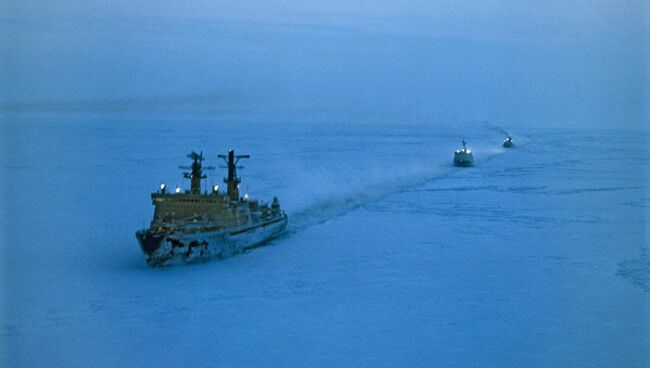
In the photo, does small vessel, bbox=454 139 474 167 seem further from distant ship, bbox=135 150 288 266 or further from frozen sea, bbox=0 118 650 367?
distant ship, bbox=135 150 288 266

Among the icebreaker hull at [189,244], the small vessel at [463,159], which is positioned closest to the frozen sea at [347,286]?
the icebreaker hull at [189,244]

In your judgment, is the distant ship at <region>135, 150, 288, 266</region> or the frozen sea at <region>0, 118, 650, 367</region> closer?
the frozen sea at <region>0, 118, 650, 367</region>

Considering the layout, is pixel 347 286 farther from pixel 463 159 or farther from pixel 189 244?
pixel 463 159

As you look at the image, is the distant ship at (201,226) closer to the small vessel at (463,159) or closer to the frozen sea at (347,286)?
the frozen sea at (347,286)

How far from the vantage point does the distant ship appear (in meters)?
14.9

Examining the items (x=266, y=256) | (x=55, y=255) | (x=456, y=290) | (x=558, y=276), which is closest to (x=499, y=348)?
(x=456, y=290)

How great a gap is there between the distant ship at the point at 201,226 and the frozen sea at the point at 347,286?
0.35m

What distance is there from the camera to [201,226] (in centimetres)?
1608

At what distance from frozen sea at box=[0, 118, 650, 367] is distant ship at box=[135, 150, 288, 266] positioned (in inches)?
13.8

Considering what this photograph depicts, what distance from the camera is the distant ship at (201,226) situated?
48.8ft

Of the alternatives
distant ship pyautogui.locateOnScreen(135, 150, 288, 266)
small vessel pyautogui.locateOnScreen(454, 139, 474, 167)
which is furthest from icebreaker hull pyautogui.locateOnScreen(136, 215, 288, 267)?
small vessel pyautogui.locateOnScreen(454, 139, 474, 167)

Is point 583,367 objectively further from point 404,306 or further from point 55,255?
point 55,255

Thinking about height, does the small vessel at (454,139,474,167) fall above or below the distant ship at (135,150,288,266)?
above

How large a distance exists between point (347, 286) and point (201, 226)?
4.24 m
